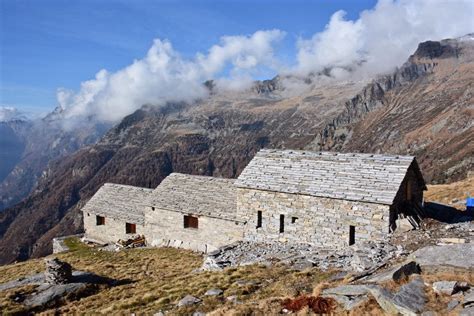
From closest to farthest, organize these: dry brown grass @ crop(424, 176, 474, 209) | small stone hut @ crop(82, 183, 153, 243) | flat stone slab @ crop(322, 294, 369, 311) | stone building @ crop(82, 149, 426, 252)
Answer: flat stone slab @ crop(322, 294, 369, 311)
stone building @ crop(82, 149, 426, 252)
small stone hut @ crop(82, 183, 153, 243)
dry brown grass @ crop(424, 176, 474, 209)

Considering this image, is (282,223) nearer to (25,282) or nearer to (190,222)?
(190,222)

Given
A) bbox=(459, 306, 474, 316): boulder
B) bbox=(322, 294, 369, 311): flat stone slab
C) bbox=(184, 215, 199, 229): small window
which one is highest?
bbox=(459, 306, 474, 316): boulder

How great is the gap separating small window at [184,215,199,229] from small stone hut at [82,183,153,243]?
279 inches

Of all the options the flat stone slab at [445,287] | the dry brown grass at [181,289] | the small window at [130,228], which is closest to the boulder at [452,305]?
the flat stone slab at [445,287]

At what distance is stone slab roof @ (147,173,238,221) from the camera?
113ft

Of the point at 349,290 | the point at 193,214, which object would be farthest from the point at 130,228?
the point at 349,290

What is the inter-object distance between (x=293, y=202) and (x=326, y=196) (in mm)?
2494

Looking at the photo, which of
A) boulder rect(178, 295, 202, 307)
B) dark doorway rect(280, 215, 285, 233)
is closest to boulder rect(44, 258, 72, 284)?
boulder rect(178, 295, 202, 307)

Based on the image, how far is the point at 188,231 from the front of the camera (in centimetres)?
3597

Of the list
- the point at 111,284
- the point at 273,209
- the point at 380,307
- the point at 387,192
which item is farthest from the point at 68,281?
the point at 387,192

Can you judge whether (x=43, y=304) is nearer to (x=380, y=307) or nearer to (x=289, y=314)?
(x=289, y=314)

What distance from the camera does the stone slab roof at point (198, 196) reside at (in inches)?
1359

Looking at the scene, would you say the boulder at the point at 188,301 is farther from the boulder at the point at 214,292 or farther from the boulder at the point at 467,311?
the boulder at the point at 467,311

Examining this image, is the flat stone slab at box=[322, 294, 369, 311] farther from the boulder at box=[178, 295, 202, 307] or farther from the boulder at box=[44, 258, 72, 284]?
the boulder at box=[44, 258, 72, 284]
